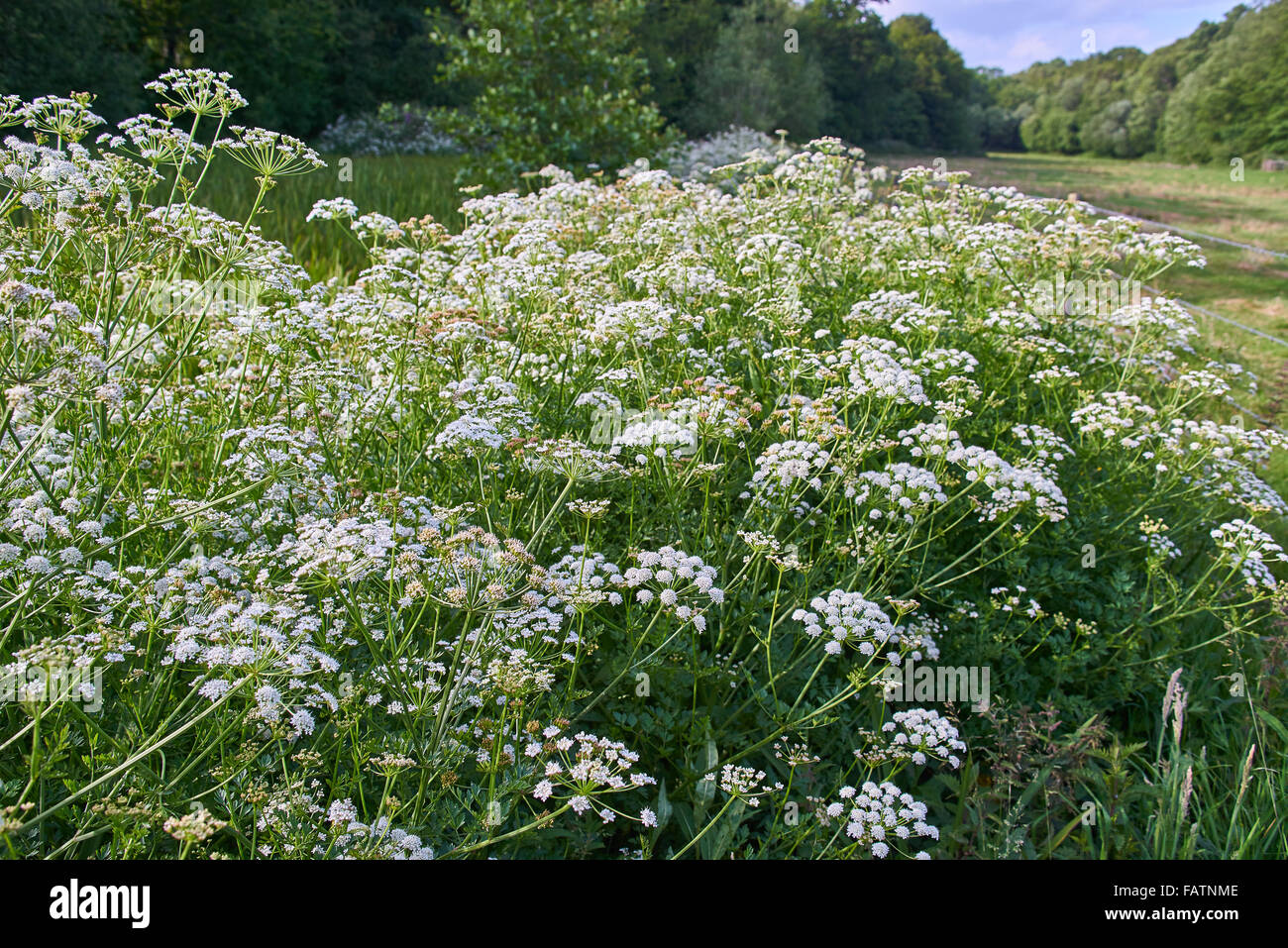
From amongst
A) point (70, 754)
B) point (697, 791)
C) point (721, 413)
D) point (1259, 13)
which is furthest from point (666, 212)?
point (1259, 13)

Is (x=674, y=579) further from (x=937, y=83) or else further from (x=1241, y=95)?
(x=937, y=83)

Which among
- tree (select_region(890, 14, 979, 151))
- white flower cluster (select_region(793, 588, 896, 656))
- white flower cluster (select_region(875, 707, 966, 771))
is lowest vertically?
white flower cluster (select_region(875, 707, 966, 771))

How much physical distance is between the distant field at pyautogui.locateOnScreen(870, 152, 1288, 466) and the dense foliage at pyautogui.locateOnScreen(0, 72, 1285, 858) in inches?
97.1

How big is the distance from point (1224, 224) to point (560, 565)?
27.6 meters

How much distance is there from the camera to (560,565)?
3.35 metres

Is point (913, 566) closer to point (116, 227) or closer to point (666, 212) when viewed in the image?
point (116, 227)

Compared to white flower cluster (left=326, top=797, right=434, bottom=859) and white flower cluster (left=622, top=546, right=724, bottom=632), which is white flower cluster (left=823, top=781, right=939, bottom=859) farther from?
white flower cluster (left=326, top=797, right=434, bottom=859)

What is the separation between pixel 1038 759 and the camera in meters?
3.66

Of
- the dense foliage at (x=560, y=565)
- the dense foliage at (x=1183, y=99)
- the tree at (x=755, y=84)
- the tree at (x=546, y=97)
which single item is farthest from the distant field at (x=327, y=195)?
the dense foliage at (x=1183, y=99)

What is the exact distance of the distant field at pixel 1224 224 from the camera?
10.9 meters

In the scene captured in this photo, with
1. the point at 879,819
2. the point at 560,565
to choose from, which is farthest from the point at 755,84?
the point at 879,819

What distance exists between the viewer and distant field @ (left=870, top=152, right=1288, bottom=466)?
10875 millimetres

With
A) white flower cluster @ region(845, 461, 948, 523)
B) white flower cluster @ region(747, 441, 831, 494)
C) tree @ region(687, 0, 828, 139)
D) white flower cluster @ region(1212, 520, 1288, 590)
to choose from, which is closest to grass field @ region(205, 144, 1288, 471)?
white flower cluster @ region(1212, 520, 1288, 590)
